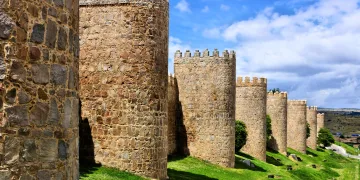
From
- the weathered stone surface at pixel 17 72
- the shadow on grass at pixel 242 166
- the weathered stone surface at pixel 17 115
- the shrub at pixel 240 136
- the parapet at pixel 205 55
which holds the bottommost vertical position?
the shadow on grass at pixel 242 166

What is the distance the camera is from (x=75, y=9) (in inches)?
251

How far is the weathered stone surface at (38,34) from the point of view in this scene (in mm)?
5363

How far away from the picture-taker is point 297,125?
5238 centimetres

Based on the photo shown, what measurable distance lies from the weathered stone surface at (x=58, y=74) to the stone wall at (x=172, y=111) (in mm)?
20934

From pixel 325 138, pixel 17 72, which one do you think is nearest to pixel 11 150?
pixel 17 72

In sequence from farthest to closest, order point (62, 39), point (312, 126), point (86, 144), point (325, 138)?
point (325, 138)
point (312, 126)
point (86, 144)
point (62, 39)

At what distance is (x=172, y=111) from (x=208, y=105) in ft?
7.04

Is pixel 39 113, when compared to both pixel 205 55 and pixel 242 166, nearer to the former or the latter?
pixel 205 55

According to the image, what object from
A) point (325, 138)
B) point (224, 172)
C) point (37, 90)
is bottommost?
point (325, 138)

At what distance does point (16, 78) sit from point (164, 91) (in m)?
9.78

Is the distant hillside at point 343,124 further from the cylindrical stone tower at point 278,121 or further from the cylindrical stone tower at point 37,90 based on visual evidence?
the cylindrical stone tower at point 37,90

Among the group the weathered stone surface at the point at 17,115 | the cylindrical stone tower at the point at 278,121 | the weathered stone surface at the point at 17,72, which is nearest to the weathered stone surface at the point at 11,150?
the weathered stone surface at the point at 17,115

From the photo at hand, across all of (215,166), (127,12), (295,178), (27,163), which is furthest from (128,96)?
(295,178)

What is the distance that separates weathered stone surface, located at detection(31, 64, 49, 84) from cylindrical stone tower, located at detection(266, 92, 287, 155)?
4171cm
